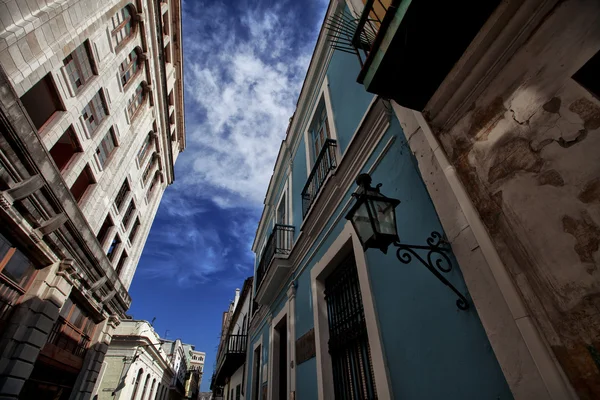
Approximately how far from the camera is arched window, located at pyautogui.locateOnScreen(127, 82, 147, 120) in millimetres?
11409

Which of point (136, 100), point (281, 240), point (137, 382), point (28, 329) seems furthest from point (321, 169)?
point (137, 382)

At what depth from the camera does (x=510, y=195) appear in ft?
6.33

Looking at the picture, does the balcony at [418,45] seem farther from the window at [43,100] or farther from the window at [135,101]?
the window at [135,101]

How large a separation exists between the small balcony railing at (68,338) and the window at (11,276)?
198 cm

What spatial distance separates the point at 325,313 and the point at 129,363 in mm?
17034

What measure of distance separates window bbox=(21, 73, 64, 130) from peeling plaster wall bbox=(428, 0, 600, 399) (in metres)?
8.95

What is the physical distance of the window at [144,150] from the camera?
1306 cm

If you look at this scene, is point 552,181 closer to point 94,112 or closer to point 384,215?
point 384,215

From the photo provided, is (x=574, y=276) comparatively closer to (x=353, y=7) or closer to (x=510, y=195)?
(x=510, y=195)

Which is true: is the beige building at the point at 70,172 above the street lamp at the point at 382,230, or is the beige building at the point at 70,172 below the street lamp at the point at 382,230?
above

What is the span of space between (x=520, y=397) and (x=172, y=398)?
40.3m

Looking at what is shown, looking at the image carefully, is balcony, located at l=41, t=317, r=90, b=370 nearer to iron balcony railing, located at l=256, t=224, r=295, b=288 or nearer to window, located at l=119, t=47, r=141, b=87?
iron balcony railing, located at l=256, t=224, r=295, b=288

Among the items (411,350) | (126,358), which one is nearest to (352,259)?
(411,350)

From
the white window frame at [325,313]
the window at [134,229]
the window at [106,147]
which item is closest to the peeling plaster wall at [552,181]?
the white window frame at [325,313]
